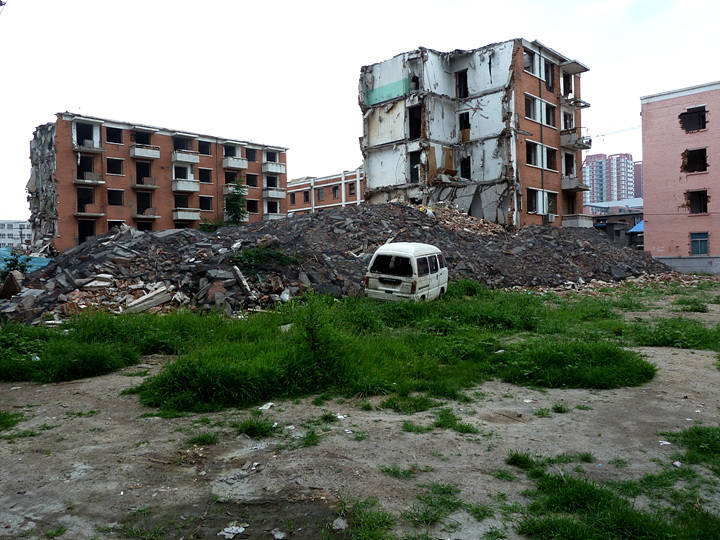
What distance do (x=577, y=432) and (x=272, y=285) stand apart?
9.87m

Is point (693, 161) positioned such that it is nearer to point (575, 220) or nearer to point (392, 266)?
point (575, 220)

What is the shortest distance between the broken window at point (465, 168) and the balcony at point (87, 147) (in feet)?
98.5

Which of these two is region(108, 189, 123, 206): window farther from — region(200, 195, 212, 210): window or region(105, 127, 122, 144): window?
region(200, 195, 212, 210): window

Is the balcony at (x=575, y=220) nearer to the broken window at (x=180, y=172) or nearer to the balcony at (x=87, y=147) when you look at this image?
the broken window at (x=180, y=172)

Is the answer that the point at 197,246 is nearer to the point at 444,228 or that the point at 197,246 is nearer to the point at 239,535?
the point at 444,228

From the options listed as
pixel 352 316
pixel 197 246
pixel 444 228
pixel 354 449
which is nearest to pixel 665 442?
pixel 354 449

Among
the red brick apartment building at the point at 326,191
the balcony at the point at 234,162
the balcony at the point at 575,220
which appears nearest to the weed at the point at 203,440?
the balcony at the point at 575,220

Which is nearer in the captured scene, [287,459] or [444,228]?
[287,459]

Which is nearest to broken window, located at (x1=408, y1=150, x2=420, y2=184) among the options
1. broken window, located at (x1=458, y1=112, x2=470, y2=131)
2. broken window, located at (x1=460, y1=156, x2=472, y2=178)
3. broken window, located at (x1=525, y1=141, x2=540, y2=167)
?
broken window, located at (x1=460, y1=156, x2=472, y2=178)

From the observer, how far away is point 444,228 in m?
23.7

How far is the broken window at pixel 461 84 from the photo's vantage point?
33.7m

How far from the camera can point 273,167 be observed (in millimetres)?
52938

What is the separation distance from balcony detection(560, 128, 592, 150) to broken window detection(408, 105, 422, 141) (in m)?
10.8

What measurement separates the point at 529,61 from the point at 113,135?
3457 centimetres
